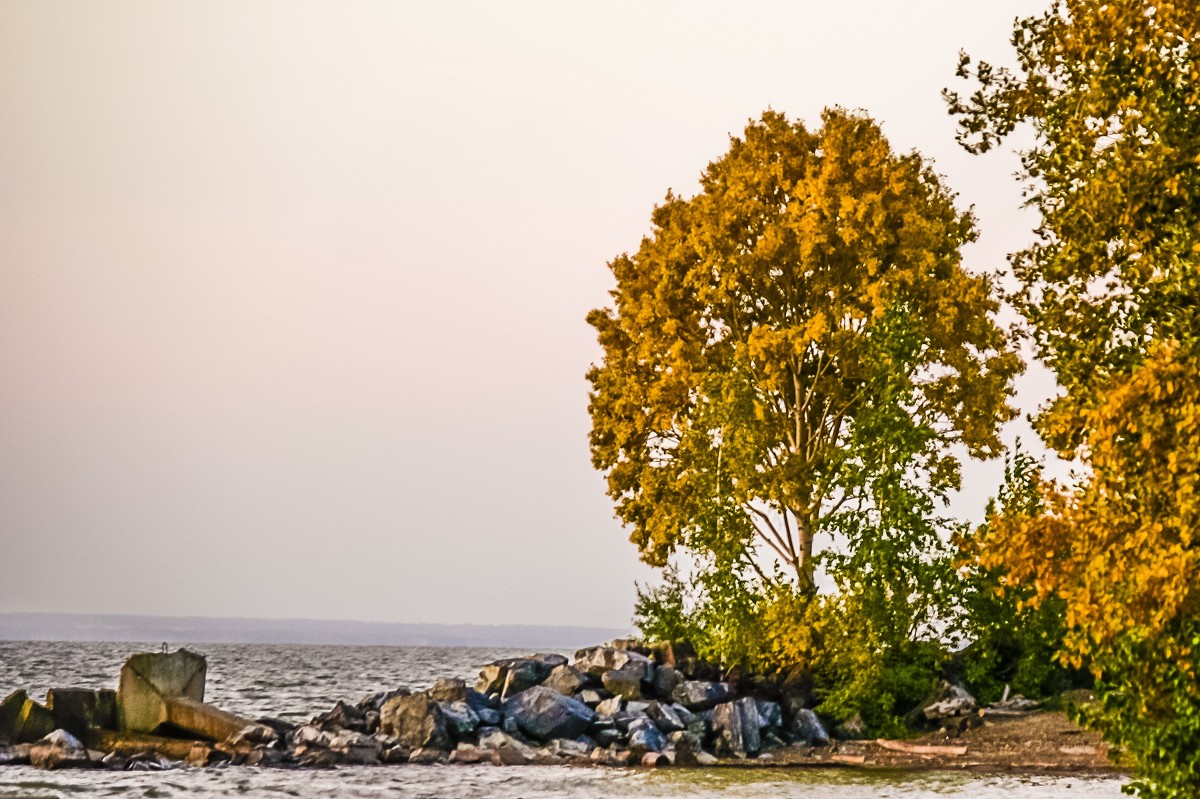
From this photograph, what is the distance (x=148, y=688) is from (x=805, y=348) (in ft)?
56.4

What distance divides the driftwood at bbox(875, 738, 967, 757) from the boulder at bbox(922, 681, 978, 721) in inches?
81.0

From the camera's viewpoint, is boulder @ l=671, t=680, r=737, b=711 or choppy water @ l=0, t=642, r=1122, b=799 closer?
choppy water @ l=0, t=642, r=1122, b=799

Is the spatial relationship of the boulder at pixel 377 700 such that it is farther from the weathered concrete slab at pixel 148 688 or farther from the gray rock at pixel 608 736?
the gray rock at pixel 608 736

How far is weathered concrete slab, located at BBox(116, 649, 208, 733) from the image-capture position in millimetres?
29781

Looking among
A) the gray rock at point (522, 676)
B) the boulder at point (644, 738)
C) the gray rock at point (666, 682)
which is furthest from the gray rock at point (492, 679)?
the boulder at point (644, 738)

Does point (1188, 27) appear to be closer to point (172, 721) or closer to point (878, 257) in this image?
point (878, 257)

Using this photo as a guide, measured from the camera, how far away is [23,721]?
29.5 m

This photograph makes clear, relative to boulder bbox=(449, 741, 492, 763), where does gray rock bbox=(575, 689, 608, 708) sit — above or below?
above

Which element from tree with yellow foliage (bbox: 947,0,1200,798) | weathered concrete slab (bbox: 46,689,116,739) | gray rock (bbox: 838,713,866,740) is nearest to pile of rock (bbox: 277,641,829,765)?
gray rock (bbox: 838,713,866,740)

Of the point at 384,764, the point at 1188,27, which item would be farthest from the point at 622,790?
the point at 1188,27

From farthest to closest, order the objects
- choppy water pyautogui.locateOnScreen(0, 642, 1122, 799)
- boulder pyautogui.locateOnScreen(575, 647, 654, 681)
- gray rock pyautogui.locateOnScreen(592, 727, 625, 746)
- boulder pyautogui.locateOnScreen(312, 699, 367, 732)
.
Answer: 1. boulder pyautogui.locateOnScreen(575, 647, 654, 681)
2. boulder pyautogui.locateOnScreen(312, 699, 367, 732)
3. gray rock pyautogui.locateOnScreen(592, 727, 625, 746)
4. choppy water pyautogui.locateOnScreen(0, 642, 1122, 799)

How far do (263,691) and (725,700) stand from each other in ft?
98.6

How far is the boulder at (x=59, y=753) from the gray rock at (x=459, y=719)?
283 inches

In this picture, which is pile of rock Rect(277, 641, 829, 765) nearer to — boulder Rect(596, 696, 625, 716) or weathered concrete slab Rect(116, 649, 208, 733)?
boulder Rect(596, 696, 625, 716)
